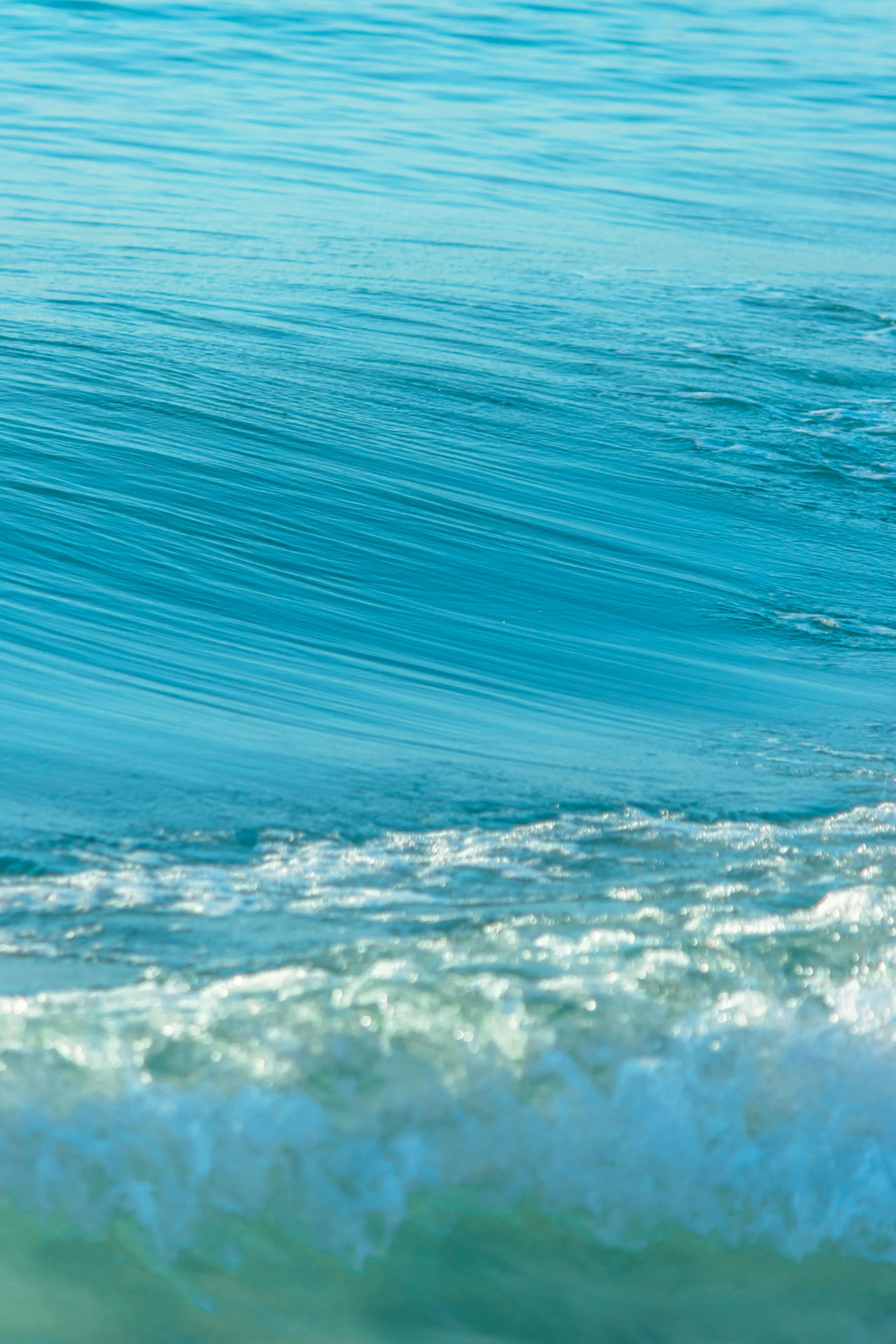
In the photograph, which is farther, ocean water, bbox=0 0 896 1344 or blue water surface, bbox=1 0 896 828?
blue water surface, bbox=1 0 896 828

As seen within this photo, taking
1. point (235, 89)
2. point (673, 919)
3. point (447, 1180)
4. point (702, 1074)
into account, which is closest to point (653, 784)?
point (673, 919)

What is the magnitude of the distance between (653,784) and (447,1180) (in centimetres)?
141

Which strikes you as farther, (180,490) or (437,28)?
Answer: (437,28)

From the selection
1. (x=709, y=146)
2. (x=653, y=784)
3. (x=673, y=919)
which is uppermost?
(x=709, y=146)

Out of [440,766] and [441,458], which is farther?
[441,458]

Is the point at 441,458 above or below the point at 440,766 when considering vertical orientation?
above

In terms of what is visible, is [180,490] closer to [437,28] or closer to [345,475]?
[345,475]

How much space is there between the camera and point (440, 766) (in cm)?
344

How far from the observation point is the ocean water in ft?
7.14

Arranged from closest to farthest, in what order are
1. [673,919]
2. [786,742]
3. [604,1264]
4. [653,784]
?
1. [604,1264]
2. [673,919]
3. [653,784]
4. [786,742]

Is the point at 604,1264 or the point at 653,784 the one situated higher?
the point at 653,784

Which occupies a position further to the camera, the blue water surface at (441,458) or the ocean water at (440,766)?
the blue water surface at (441,458)

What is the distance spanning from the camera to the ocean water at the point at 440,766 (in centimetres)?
218

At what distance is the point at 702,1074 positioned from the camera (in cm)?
235
